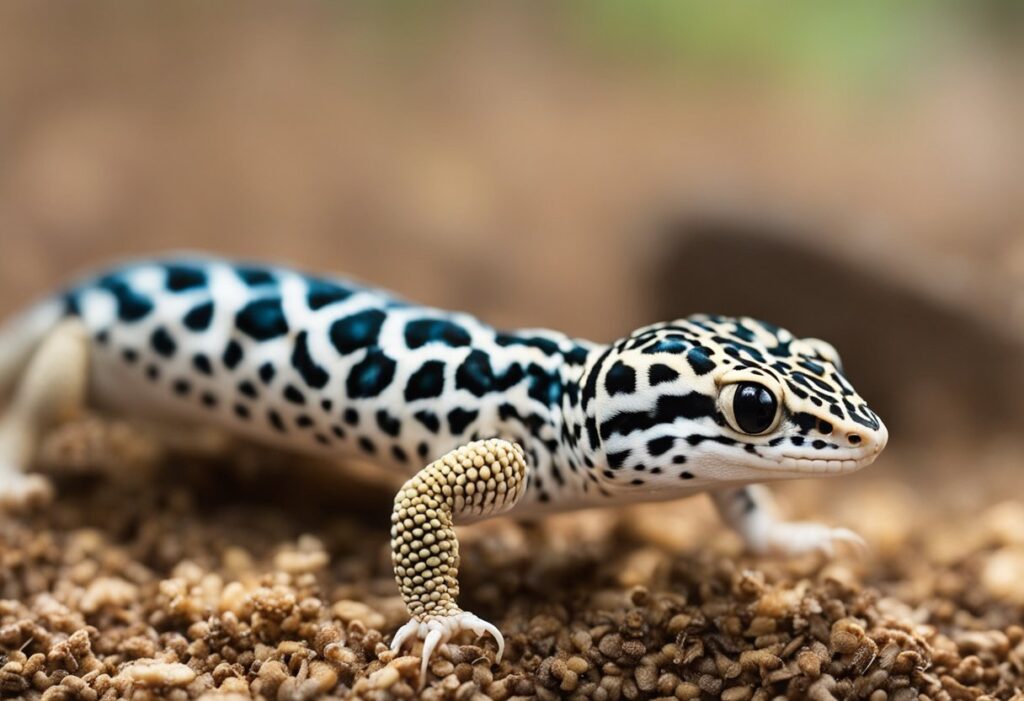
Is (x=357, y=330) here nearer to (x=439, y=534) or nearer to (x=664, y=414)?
(x=439, y=534)

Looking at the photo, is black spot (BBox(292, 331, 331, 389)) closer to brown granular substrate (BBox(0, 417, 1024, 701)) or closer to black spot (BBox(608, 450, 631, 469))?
brown granular substrate (BBox(0, 417, 1024, 701))

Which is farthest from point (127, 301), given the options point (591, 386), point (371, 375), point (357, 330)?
point (591, 386)

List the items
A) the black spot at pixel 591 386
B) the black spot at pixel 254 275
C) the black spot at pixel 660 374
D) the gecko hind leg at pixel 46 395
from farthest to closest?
the gecko hind leg at pixel 46 395
the black spot at pixel 254 275
the black spot at pixel 591 386
the black spot at pixel 660 374

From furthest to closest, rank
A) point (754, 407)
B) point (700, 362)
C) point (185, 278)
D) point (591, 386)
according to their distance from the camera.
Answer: point (185, 278) < point (591, 386) < point (700, 362) < point (754, 407)

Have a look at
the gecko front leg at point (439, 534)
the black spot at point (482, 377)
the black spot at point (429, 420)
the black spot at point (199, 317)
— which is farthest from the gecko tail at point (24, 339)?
the gecko front leg at point (439, 534)

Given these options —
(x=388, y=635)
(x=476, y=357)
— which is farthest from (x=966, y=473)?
(x=388, y=635)

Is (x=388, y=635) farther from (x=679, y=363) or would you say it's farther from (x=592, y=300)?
(x=592, y=300)

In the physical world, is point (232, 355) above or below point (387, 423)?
above

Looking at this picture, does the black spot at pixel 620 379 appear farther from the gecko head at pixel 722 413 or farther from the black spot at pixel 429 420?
the black spot at pixel 429 420
